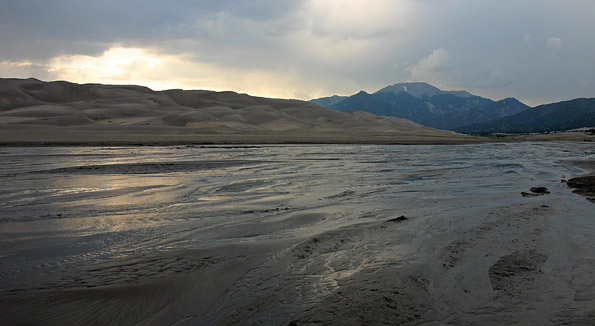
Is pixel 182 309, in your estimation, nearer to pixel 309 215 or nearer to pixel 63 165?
pixel 309 215

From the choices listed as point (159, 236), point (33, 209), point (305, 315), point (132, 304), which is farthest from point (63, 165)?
point (305, 315)

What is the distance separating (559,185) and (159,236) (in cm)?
1696

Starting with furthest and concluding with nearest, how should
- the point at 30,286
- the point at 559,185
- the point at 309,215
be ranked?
the point at 559,185, the point at 309,215, the point at 30,286

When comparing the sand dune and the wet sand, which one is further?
the sand dune

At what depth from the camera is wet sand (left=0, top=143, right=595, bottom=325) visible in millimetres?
5059

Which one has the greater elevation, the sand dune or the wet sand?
the sand dune

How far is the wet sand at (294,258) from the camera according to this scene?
5059mm

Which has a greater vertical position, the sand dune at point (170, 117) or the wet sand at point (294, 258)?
the sand dune at point (170, 117)

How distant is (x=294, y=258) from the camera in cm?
707

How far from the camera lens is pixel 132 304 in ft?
17.2

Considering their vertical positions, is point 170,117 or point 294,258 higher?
point 170,117

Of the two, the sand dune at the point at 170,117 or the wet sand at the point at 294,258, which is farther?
the sand dune at the point at 170,117

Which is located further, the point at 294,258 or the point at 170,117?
the point at 170,117

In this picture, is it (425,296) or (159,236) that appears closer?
(425,296)
